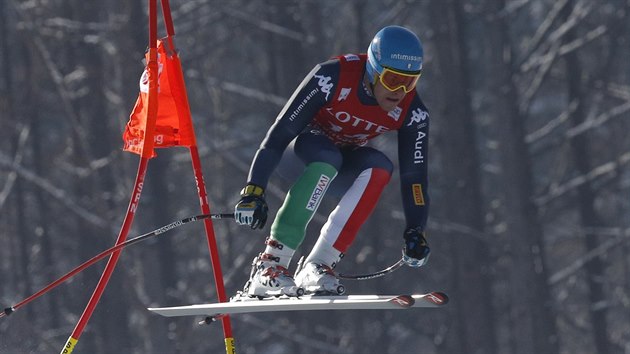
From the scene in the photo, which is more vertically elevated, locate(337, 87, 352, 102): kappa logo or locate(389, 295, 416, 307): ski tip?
locate(337, 87, 352, 102): kappa logo

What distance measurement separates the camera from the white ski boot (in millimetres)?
7977

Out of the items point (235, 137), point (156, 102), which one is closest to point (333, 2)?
point (235, 137)

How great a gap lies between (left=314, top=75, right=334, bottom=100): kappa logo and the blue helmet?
0.24 m

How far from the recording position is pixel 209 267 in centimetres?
2711

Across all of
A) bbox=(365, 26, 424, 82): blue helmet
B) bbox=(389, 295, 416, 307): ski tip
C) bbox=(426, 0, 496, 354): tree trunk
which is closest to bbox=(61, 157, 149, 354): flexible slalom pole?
bbox=(365, 26, 424, 82): blue helmet

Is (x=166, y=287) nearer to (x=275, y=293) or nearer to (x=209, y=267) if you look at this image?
(x=209, y=267)

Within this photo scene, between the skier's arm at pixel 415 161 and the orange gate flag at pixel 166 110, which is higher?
the orange gate flag at pixel 166 110

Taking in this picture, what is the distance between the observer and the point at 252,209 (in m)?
7.75

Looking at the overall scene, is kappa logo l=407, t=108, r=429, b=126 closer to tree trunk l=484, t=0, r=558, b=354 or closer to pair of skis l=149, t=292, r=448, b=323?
pair of skis l=149, t=292, r=448, b=323

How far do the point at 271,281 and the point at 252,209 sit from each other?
0.53m

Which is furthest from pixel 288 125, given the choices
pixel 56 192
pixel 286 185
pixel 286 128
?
pixel 56 192

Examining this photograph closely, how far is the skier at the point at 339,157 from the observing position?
7.85 meters

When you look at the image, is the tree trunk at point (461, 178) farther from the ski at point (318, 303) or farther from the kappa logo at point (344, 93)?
the kappa logo at point (344, 93)

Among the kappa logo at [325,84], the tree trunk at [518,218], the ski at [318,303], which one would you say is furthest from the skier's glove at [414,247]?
the tree trunk at [518,218]
